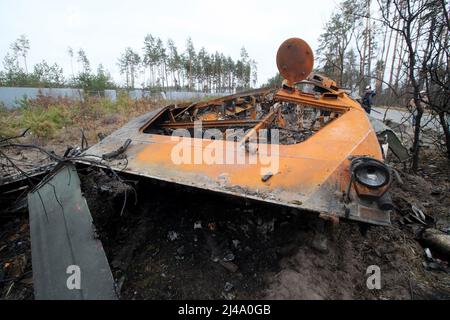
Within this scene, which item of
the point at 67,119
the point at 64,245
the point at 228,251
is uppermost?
the point at 67,119

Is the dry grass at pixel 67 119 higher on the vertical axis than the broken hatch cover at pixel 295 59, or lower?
lower

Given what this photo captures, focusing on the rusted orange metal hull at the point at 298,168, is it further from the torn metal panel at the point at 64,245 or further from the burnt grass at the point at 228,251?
the torn metal panel at the point at 64,245

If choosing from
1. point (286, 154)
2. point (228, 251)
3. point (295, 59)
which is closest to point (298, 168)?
point (286, 154)

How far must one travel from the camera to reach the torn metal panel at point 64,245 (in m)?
1.82

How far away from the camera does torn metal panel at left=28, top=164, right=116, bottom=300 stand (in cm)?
182

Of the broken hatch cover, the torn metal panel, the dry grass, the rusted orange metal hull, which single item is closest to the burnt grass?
the rusted orange metal hull

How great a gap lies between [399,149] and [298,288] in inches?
123

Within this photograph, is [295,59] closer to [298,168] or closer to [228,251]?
[298,168]

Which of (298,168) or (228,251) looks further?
(228,251)

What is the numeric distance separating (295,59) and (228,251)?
220 cm

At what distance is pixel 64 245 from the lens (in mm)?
2141

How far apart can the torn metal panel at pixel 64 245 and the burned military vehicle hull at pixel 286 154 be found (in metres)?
0.53

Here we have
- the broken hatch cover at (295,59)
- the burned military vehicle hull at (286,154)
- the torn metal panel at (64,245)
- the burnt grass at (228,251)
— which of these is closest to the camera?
the torn metal panel at (64,245)

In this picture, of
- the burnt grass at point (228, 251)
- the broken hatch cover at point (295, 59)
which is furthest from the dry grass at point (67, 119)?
the broken hatch cover at point (295, 59)
